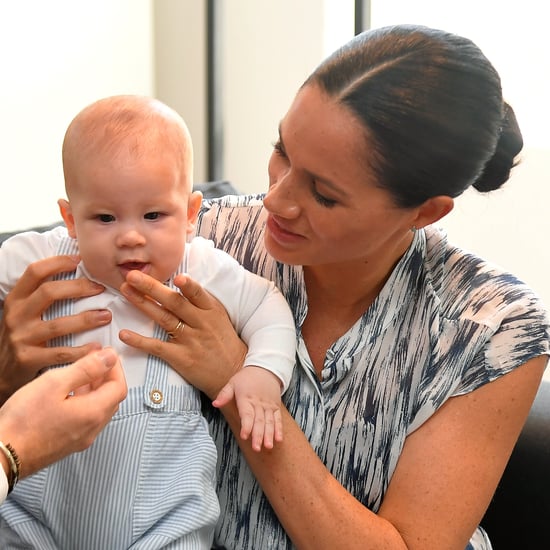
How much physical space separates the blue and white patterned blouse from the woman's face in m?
0.15

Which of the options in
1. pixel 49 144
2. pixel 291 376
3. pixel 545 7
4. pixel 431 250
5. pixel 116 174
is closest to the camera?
Result: pixel 116 174

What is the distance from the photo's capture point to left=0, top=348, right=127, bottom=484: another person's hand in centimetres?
115

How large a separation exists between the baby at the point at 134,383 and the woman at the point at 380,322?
0.05 meters

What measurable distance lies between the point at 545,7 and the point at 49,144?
2057 millimetres

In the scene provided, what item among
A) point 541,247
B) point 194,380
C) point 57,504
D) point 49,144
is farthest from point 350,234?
point 49,144

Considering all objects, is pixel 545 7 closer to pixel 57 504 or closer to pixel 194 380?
pixel 194 380

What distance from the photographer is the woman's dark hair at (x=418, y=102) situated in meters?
1.32

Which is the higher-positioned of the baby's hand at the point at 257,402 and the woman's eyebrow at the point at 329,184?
the woman's eyebrow at the point at 329,184

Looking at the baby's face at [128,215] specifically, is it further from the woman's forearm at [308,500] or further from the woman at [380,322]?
the woman's forearm at [308,500]

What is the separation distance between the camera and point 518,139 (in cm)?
150

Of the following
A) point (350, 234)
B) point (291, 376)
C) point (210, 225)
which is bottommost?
point (291, 376)

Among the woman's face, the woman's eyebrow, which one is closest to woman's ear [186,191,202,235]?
the woman's face

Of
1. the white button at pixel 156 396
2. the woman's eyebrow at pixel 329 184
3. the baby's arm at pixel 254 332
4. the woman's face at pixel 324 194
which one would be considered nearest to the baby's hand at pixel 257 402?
the baby's arm at pixel 254 332

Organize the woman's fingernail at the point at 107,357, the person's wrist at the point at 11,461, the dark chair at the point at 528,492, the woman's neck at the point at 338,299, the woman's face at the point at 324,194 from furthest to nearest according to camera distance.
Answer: the dark chair at the point at 528,492 → the woman's neck at the point at 338,299 → the woman's face at the point at 324,194 → the woman's fingernail at the point at 107,357 → the person's wrist at the point at 11,461
